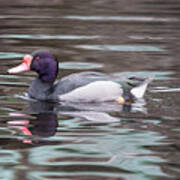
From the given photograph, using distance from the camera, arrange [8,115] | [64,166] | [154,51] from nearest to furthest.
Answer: [64,166], [8,115], [154,51]

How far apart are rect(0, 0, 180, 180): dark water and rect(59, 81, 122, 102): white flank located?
0.60 ft

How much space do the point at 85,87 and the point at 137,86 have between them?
0.81 metres

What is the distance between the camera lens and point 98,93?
10.6 metres

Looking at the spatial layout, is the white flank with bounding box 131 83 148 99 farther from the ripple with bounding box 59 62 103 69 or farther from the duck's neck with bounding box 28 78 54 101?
the ripple with bounding box 59 62 103 69

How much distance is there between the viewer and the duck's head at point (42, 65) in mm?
10906

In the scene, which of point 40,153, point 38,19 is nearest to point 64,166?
point 40,153

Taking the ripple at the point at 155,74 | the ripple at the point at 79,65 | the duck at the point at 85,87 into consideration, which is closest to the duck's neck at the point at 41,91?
the duck at the point at 85,87

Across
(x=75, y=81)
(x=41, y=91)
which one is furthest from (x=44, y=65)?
(x=75, y=81)

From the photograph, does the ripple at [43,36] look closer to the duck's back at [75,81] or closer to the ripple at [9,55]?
the ripple at [9,55]

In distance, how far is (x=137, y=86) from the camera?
10625mm

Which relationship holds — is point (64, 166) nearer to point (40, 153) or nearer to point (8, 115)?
point (40, 153)

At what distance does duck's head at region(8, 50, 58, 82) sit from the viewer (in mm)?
10906

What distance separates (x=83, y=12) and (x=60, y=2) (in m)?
2.18

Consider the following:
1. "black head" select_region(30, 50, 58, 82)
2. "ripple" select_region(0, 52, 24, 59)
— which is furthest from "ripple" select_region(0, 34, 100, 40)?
"black head" select_region(30, 50, 58, 82)
